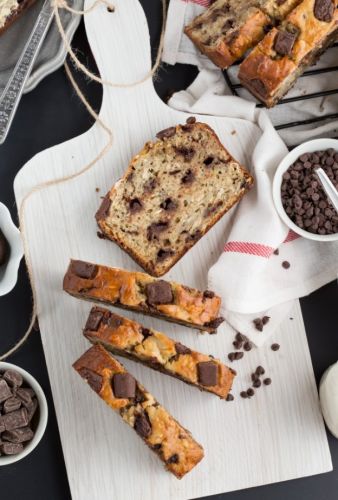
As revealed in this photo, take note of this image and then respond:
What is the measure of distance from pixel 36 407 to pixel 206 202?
1.34m

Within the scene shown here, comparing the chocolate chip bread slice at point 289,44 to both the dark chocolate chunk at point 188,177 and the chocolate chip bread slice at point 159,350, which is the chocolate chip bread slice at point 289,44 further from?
the chocolate chip bread slice at point 159,350

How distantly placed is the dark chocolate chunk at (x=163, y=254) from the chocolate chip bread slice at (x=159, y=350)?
416mm

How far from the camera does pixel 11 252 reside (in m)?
3.72

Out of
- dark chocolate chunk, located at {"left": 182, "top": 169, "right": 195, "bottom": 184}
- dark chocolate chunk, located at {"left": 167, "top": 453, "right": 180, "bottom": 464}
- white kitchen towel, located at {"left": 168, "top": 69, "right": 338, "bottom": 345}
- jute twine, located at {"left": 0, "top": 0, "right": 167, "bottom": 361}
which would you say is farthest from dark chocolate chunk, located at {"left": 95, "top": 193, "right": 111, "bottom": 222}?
dark chocolate chunk, located at {"left": 167, "top": 453, "right": 180, "bottom": 464}

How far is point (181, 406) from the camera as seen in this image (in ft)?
12.8

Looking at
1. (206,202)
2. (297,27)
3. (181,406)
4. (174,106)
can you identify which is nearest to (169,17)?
(174,106)

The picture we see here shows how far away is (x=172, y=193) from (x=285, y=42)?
0.93m

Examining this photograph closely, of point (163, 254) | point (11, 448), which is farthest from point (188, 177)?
point (11, 448)

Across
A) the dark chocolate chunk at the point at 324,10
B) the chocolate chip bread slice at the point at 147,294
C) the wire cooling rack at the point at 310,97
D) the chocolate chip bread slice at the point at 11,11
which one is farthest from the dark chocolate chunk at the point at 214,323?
the chocolate chip bread slice at the point at 11,11

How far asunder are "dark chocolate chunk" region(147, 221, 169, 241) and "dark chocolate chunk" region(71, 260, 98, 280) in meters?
0.35

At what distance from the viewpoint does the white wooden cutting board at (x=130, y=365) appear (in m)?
3.87

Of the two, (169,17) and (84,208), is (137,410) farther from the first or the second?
(169,17)

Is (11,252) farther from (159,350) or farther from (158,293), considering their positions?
(159,350)

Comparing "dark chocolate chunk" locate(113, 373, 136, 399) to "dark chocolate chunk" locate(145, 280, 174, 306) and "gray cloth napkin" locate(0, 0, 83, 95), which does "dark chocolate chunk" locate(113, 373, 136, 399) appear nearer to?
"dark chocolate chunk" locate(145, 280, 174, 306)
